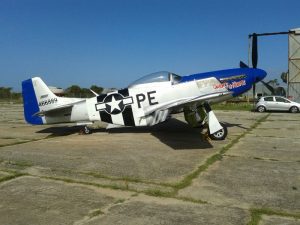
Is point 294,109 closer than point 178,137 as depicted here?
No

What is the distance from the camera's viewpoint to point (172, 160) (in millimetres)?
7684

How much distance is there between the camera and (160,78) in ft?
38.9

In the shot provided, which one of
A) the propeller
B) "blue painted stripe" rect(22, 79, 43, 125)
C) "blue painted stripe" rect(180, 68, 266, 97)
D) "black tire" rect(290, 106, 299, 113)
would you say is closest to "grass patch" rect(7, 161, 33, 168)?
"blue painted stripe" rect(22, 79, 43, 125)

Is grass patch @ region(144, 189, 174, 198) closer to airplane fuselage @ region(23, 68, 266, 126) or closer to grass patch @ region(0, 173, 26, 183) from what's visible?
grass patch @ region(0, 173, 26, 183)

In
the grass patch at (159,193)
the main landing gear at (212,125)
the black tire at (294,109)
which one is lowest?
the black tire at (294,109)

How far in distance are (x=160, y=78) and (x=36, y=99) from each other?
511 centimetres

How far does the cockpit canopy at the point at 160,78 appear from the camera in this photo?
11771mm

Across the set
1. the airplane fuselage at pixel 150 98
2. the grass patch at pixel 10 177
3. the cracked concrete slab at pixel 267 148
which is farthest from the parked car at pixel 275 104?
the grass patch at pixel 10 177

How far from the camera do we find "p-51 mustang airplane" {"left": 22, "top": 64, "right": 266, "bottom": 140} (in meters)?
11.4

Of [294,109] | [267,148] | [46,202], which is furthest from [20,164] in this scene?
[294,109]

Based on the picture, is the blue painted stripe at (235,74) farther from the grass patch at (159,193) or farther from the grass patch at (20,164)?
the grass patch at (159,193)

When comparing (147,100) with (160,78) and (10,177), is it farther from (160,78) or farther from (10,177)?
(10,177)

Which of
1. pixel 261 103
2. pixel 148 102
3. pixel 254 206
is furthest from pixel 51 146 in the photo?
pixel 261 103

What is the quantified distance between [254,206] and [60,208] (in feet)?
9.27
